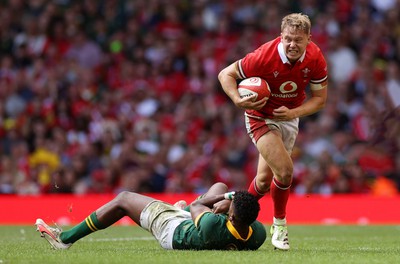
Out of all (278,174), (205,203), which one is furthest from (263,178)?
(205,203)

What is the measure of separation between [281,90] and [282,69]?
251mm

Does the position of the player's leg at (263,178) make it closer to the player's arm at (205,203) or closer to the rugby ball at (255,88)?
the rugby ball at (255,88)

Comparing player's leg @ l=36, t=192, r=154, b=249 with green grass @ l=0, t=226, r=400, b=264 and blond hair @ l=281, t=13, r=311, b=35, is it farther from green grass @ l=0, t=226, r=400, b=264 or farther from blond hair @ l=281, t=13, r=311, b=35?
blond hair @ l=281, t=13, r=311, b=35

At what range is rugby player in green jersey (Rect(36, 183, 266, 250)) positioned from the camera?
8781 millimetres

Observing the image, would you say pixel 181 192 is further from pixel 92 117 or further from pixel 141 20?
pixel 141 20

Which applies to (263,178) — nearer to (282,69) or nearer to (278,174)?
(278,174)

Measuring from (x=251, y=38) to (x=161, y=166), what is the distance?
3.72m

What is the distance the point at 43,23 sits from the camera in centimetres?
1997

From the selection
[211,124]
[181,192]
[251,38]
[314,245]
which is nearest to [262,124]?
[314,245]

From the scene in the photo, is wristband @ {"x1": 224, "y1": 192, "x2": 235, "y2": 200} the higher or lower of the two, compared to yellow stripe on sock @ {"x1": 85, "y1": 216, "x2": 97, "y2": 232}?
higher

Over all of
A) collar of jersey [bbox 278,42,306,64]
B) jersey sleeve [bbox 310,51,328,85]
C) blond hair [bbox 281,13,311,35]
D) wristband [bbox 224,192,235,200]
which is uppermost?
blond hair [bbox 281,13,311,35]

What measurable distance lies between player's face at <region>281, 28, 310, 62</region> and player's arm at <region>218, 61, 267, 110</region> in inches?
21.1

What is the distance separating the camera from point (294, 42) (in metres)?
9.66

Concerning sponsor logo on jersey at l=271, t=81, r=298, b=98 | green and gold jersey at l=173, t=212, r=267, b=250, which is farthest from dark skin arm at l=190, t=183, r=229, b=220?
sponsor logo on jersey at l=271, t=81, r=298, b=98
